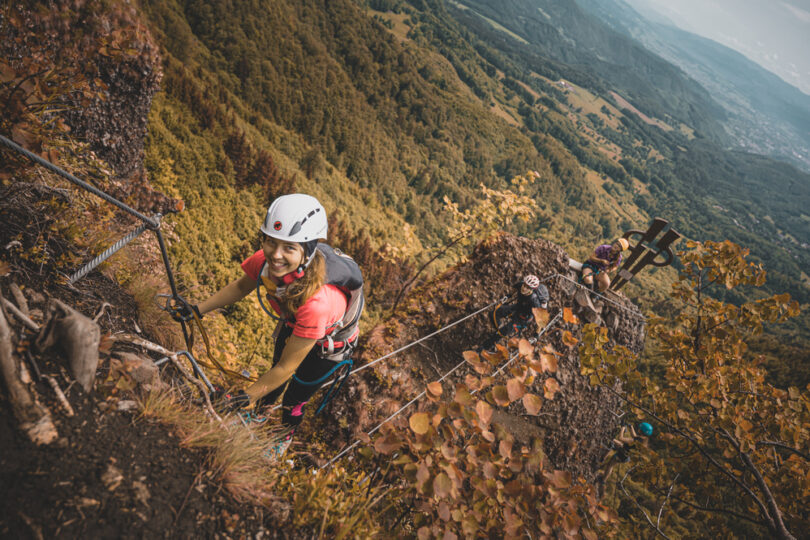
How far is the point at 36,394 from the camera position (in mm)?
1775

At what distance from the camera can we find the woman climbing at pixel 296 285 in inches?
113

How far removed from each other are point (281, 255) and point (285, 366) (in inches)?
37.4

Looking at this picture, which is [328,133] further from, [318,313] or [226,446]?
[226,446]

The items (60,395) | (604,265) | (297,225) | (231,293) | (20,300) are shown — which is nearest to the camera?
(60,395)

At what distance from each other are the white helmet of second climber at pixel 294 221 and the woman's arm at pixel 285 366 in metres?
0.87

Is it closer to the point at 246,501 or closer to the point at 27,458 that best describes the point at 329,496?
the point at 246,501

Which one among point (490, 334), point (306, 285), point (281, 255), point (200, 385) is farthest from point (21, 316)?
point (490, 334)

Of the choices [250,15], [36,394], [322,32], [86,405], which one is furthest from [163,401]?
[322,32]

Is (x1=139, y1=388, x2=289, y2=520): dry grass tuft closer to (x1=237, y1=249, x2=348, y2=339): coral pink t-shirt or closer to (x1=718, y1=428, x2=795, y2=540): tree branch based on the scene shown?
(x1=237, y1=249, x2=348, y2=339): coral pink t-shirt

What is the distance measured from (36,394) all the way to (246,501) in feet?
4.25

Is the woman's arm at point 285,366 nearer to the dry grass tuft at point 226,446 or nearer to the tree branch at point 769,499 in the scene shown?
the dry grass tuft at point 226,446

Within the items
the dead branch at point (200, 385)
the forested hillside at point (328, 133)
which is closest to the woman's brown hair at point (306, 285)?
the dead branch at point (200, 385)

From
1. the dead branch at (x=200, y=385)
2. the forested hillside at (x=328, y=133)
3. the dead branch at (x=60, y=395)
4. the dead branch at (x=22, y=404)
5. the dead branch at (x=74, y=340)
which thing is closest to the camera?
the dead branch at (x=22, y=404)

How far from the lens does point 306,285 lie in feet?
9.44
